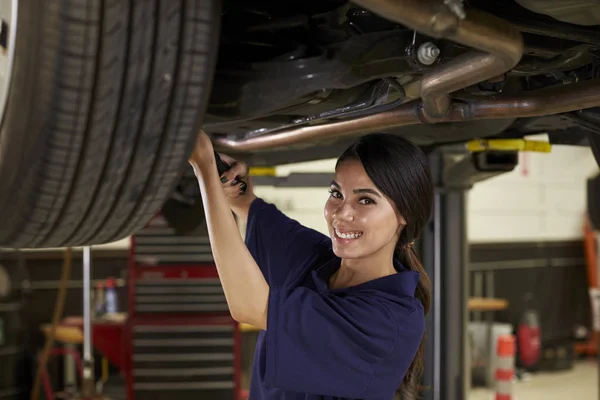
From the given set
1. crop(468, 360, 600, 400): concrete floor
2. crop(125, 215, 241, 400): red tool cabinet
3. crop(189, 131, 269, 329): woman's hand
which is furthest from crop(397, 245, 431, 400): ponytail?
crop(468, 360, 600, 400): concrete floor

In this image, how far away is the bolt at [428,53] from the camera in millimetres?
875

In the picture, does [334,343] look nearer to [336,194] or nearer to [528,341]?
[336,194]

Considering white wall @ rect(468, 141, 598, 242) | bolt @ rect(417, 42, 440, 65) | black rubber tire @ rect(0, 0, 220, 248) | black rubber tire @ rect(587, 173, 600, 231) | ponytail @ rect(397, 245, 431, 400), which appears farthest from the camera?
white wall @ rect(468, 141, 598, 242)

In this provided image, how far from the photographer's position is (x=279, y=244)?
51.6 inches

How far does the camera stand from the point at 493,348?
4.71m

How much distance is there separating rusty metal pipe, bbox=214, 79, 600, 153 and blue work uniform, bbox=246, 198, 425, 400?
259 mm

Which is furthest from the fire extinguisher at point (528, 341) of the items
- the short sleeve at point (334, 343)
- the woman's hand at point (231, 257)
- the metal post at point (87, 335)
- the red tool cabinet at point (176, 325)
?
the woman's hand at point (231, 257)

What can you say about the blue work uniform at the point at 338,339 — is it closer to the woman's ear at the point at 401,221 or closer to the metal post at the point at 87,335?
the woman's ear at the point at 401,221

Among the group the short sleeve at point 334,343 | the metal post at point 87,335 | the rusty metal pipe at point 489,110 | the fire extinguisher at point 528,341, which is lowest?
the fire extinguisher at point 528,341

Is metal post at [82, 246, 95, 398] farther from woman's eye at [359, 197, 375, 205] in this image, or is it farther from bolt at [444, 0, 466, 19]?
bolt at [444, 0, 466, 19]

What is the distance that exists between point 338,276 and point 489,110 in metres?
0.39

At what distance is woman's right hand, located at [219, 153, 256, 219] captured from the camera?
47.4 inches

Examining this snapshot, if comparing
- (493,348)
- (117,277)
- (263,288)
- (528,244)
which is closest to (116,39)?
(263,288)

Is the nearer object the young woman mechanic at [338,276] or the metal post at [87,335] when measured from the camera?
the young woman mechanic at [338,276]
